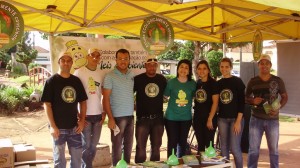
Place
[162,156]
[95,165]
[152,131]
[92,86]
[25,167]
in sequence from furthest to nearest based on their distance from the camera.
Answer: [162,156], [95,165], [152,131], [92,86], [25,167]

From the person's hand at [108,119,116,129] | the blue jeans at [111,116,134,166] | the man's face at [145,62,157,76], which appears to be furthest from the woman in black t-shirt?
the person's hand at [108,119,116,129]

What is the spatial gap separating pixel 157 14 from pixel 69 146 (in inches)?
85.0

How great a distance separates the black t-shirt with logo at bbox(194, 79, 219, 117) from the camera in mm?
4738

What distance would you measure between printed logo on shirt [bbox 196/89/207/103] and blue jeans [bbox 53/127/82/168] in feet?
5.47

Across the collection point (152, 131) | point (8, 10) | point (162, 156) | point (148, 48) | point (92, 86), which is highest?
point (8, 10)

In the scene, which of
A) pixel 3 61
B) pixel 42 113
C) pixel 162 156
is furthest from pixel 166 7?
pixel 3 61

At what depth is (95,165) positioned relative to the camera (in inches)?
230

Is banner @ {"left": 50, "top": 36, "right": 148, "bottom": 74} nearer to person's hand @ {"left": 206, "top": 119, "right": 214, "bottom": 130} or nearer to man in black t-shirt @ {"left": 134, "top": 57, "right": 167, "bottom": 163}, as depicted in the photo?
man in black t-shirt @ {"left": 134, "top": 57, "right": 167, "bottom": 163}

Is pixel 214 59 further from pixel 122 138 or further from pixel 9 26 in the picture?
pixel 9 26

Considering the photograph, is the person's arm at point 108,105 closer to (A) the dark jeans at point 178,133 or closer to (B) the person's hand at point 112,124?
(B) the person's hand at point 112,124

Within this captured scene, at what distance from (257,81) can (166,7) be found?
83.6 inches

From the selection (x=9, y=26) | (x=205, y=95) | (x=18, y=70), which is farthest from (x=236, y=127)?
(x=18, y=70)

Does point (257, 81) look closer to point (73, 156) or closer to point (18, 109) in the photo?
point (73, 156)

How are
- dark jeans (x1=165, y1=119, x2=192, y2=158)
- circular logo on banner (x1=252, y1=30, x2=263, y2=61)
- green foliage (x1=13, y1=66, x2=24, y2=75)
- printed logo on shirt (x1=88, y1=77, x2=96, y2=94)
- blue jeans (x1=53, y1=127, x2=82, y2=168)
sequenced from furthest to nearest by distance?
green foliage (x1=13, y1=66, x2=24, y2=75) < circular logo on banner (x1=252, y1=30, x2=263, y2=61) < dark jeans (x1=165, y1=119, x2=192, y2=158) < printed logo on shirt (x1=88, y1=77, x2=96, y2=94) < blue jeans (x1=53, y1=127, x2=82, y2=168)
